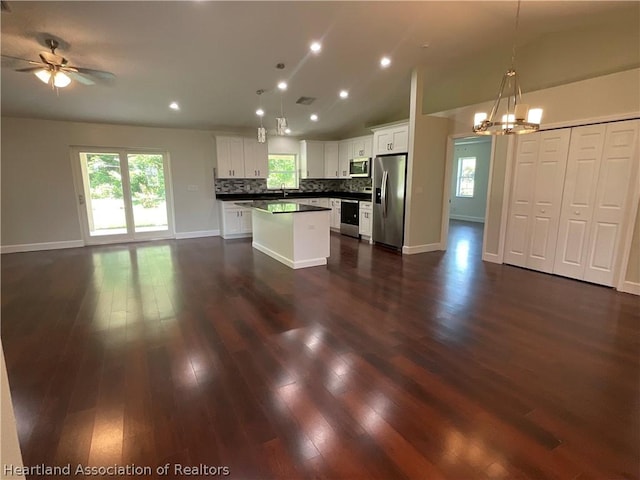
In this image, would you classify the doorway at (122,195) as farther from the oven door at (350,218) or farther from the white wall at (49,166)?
the oven door at (350,218)

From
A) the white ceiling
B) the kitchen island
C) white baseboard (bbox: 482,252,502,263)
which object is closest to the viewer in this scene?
the white ceiling

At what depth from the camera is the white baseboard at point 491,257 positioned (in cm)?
519

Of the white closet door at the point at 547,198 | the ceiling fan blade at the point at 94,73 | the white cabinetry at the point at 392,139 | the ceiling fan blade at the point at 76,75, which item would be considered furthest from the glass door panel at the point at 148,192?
the white closet door at the point at 547,198

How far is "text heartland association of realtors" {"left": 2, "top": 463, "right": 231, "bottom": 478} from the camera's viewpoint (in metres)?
1.50

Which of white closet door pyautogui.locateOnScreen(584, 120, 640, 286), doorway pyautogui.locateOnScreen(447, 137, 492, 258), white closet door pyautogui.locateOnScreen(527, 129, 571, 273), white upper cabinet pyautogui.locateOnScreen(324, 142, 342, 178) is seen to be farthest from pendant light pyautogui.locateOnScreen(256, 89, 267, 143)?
doorway pyautogui.locateOnScreen(447, 137, 492, 258)

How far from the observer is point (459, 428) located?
5.79ft

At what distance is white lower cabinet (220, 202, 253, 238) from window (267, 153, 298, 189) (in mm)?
1234

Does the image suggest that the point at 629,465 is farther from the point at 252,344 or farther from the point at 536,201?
the point at 536,201

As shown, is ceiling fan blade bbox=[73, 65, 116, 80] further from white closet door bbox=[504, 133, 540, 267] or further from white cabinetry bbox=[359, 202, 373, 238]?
white closet door bbox=[504, 133, 540, 267]

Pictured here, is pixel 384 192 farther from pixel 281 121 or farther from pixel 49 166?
pixel 49 166

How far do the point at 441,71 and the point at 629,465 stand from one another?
5.59 metres

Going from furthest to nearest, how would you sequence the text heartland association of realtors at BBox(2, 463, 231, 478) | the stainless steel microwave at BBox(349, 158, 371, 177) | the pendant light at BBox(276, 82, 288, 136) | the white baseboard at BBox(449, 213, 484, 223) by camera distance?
1. the white baseboard at BBox(449, 213, 484, 223)
2. the stainless steel microwave at BBox(349, 158, 371, 177)
3. the pendant light at BBox(276, 82, 288, 136)
4. the text heartland association of realtors at BBox(2, 463, 231, 478)

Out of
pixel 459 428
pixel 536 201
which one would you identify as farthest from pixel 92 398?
pixel 536 201

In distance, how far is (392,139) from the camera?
598 cm
